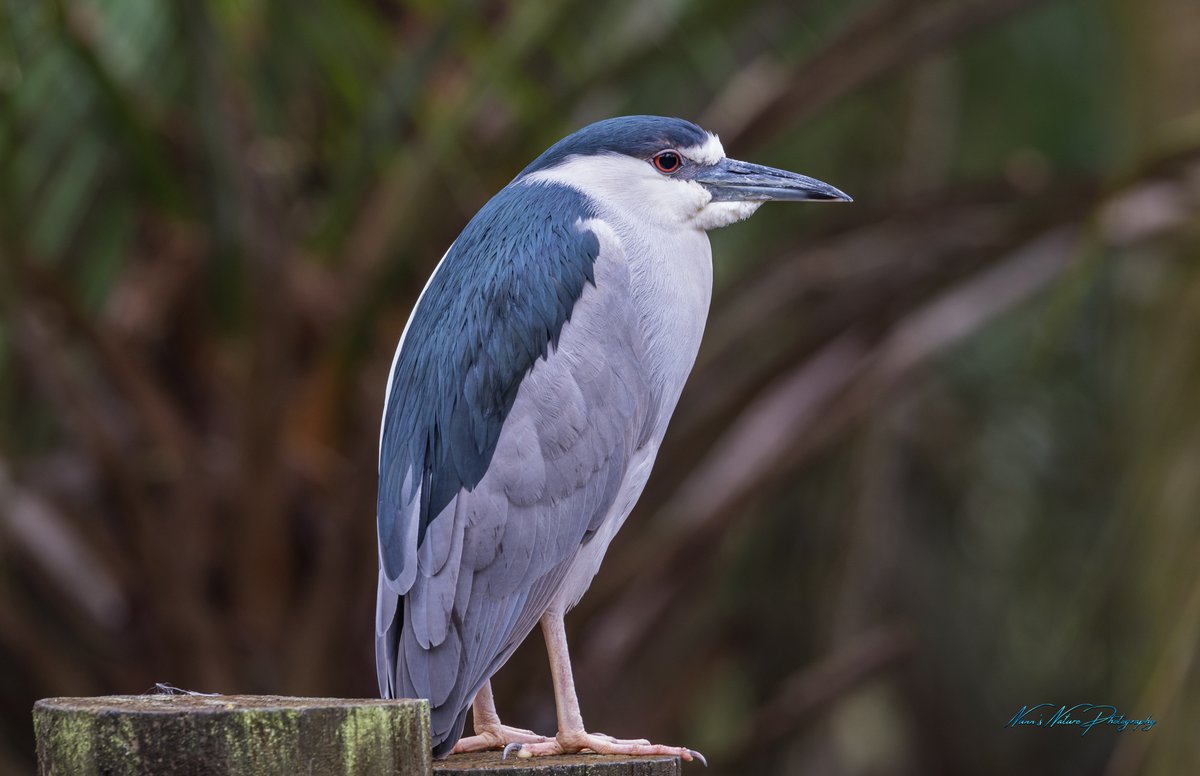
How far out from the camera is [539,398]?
234cm

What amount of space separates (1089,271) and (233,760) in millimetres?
2583

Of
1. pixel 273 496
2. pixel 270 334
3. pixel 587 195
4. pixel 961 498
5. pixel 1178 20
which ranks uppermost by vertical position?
pixel 961 498

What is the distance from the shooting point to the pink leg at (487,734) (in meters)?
2.29

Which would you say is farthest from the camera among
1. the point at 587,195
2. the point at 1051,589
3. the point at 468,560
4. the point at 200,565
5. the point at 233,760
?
the point at 1051,589

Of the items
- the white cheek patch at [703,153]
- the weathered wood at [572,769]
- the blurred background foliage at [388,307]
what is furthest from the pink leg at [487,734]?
the blurred background foliage at [388,307]

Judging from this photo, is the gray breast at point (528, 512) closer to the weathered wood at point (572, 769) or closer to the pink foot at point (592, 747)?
the pink foot at point (592, 747)

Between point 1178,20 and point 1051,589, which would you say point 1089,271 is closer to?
point 1178,20

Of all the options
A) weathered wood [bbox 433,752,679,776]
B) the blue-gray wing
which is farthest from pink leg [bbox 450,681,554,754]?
weathered wood [bbox 433,752,679,776]

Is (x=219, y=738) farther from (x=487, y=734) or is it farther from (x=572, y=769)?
(x=487, y=734)

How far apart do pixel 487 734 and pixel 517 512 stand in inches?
15.0

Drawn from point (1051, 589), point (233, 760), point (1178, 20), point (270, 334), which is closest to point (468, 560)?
point (233, 760)

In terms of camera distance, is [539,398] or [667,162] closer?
[539,398]

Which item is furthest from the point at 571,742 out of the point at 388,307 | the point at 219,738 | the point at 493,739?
the point at 388,307

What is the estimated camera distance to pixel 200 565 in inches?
163
